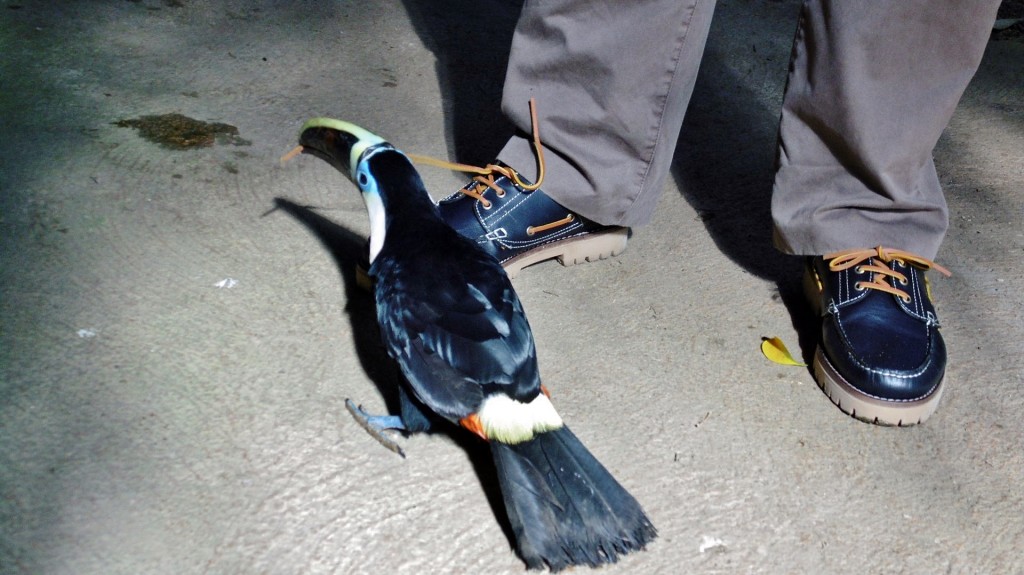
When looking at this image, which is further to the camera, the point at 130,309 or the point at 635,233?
the point at 635,233

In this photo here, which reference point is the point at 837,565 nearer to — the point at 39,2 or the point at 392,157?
the point at 392,157

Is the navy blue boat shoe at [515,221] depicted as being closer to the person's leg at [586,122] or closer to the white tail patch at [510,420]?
the person's leg at [586,122]

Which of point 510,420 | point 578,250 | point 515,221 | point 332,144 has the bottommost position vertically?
point 578,250

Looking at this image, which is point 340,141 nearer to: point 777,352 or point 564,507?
point 564,507

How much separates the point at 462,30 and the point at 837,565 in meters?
2.25

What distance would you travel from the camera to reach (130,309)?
171 cm

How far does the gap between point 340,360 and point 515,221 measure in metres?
0.50

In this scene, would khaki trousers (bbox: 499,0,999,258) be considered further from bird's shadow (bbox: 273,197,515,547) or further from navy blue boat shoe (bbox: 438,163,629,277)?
bird's shadow (bbox: 273,197,515,547)

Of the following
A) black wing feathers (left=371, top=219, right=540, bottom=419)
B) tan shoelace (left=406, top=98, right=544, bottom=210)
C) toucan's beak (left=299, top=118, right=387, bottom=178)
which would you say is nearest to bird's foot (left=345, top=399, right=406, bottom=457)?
black wing feathers (left=371, top=219, right=540, bottom=419)

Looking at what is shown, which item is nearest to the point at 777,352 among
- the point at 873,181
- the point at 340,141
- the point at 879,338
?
the point at 879,338

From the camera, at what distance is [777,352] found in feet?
6.05

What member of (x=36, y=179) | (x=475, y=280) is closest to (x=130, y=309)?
(x=36, y=179)

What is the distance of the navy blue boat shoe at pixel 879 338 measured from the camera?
166cm

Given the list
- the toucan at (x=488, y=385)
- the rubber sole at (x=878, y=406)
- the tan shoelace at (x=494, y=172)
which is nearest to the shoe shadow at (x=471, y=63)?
the tan shoelace at (x=494, y=172)
